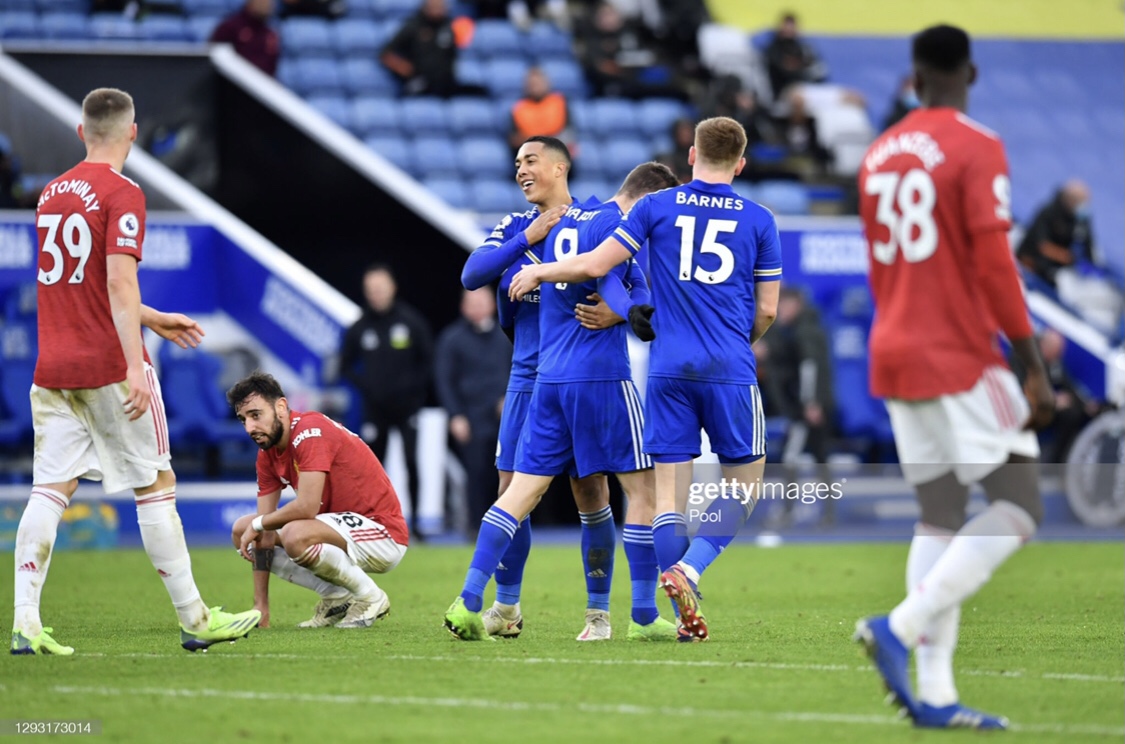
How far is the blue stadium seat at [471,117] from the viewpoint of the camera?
20016 mm

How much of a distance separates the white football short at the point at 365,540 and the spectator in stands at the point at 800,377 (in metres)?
9.14

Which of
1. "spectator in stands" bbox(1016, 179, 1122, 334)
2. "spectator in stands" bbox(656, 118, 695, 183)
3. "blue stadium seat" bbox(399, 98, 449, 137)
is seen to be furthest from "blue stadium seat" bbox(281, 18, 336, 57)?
"spectator in stands" bbox(1016, 179, 1122, 334)

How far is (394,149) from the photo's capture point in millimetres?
19438

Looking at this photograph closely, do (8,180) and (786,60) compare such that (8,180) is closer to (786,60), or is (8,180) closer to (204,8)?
(204,8)

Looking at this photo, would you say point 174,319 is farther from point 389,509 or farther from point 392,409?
point 392,409

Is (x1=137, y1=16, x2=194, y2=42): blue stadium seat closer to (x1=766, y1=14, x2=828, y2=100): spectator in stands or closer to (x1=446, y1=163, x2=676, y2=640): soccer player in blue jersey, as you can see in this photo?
(x1=766, y1=14, x2=828, y2=100): spectator in stands

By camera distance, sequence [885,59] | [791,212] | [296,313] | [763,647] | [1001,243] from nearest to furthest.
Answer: [1001,243], [763,647], [296,313], [791,212], [885,59]

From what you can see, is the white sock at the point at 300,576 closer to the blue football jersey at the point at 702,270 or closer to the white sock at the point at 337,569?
the white sock at the point at 337,569

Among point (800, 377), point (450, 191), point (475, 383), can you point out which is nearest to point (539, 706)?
point (475, 383)

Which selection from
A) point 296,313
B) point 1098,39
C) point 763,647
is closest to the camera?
point 763,647

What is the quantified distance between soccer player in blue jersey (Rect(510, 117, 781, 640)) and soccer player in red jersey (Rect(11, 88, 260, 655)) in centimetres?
171

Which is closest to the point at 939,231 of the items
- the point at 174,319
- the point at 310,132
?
the point at 174,319

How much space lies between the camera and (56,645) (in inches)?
274

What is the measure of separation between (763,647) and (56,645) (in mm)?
2984
